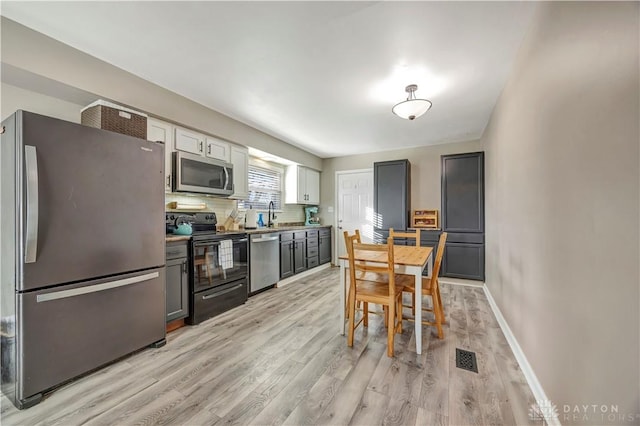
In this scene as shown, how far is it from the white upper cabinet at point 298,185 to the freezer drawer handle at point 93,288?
3.27m

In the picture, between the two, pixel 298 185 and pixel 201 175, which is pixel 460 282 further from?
pixel 201 175

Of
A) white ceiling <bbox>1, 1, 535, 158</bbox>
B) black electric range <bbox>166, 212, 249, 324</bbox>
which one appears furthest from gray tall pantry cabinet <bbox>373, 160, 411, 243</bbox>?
black electric range <bbox>166, 212, 249, 324</bbox>

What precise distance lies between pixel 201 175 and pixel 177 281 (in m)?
1.28

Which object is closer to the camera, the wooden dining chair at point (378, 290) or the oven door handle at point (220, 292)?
the wooden dining chair at point (378, 290)

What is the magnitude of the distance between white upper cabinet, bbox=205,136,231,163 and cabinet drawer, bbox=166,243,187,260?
1.29 metres

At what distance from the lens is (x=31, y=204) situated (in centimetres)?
155

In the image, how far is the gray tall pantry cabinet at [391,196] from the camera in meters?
4.76

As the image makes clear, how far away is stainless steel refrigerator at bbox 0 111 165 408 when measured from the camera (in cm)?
156

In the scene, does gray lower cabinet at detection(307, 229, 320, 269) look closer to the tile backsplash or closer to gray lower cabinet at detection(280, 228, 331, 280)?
gray lower cabinet at detection(280, 228, 331, 280)

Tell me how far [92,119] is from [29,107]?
0.45 metres

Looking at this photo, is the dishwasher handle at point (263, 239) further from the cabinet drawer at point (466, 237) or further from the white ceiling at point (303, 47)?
the cabinet drawer at point (466, 237)

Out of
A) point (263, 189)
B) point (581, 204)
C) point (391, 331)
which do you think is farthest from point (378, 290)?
point (263, 189)

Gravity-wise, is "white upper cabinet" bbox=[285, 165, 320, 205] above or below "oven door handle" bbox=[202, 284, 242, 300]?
above

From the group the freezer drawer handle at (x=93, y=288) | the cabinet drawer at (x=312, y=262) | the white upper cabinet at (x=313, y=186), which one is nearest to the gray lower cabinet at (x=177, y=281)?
the freezer drawer handle at (x=93, y=288)
